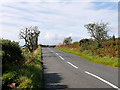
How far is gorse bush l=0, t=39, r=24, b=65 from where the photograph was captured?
8912 mm

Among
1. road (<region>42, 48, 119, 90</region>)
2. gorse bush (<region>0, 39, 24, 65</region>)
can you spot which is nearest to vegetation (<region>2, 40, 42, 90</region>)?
gorse bush (<region>0, 39, 24, 65</region>)

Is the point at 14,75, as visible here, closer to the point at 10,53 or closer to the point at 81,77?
the point at 10,53

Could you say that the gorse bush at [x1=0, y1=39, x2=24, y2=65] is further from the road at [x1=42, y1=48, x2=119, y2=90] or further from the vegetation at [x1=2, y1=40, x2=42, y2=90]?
the road at [x1=42, y1=48, x2=119, y2=90]

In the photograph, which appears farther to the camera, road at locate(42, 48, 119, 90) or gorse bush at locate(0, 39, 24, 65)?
gorse bush at locate(0, 39, 24, 65)

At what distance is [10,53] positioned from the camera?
930cm

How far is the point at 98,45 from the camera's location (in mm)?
23875

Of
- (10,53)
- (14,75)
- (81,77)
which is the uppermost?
(10,53)

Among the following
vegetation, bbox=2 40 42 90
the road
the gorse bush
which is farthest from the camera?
the gorse bush

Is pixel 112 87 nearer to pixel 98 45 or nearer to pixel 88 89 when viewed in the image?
pixel 88 89

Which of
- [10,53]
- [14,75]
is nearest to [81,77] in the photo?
[14,75]

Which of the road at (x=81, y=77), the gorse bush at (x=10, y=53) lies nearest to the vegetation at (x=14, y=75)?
the gorse bush at (x=10, y=53)

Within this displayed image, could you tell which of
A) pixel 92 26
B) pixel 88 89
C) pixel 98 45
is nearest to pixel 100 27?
pixel 92 26

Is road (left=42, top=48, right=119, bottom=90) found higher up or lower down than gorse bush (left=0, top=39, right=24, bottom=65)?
lower down

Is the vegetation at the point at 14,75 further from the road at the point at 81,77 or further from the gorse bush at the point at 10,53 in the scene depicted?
the road at the point at 81,77
